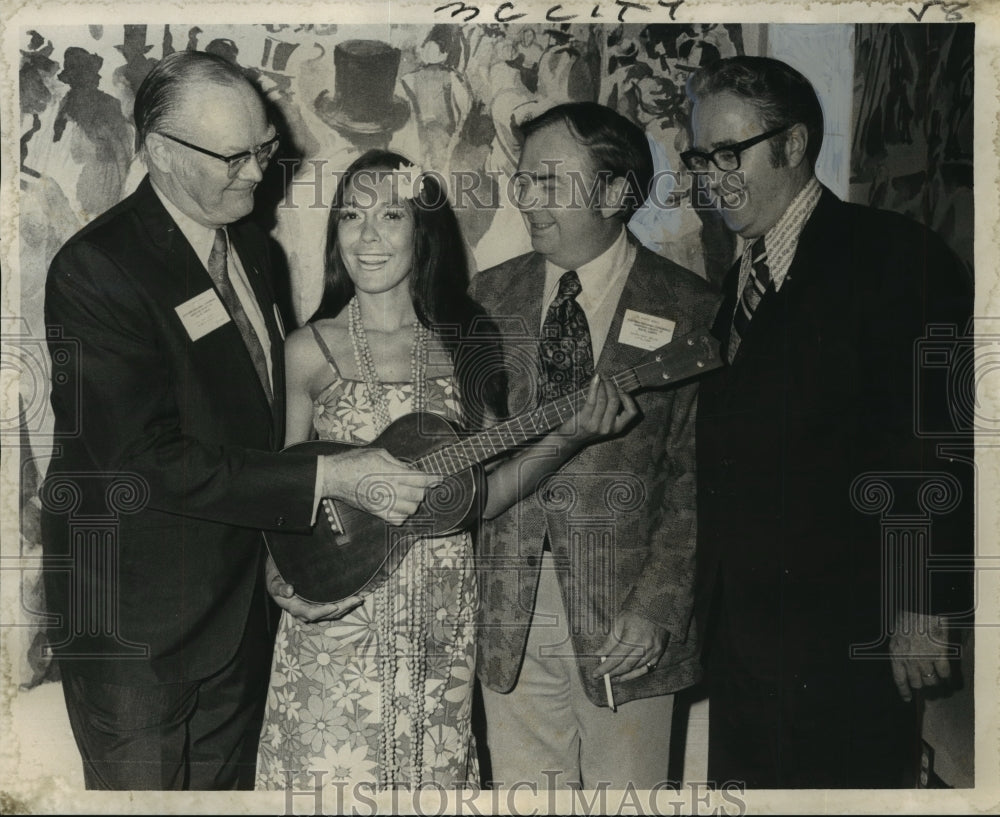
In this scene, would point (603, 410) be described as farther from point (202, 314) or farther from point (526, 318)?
point (202, 314)

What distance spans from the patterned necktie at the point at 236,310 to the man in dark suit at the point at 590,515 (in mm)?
808

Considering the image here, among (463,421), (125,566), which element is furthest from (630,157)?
(125,566)

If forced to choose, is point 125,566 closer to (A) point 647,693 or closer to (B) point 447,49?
(A) point 647,693

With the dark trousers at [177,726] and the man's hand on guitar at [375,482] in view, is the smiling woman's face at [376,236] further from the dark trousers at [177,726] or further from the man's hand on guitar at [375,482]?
the dark trousers at [177,726]

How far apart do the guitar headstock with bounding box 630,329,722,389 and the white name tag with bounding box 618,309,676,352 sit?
0.04 meters

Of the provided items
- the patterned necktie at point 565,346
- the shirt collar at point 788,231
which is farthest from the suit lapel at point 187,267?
the shirt collar at point 788,231

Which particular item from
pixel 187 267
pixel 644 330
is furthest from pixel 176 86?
pixel 644 330

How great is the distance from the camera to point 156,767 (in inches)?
175

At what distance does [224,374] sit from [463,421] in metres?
0.85

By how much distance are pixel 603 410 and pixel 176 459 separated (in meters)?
1.50

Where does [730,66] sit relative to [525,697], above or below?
above

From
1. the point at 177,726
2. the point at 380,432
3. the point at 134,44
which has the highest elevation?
the point at 134,44

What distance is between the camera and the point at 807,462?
4.43 m

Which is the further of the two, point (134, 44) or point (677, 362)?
point (134, 44)
